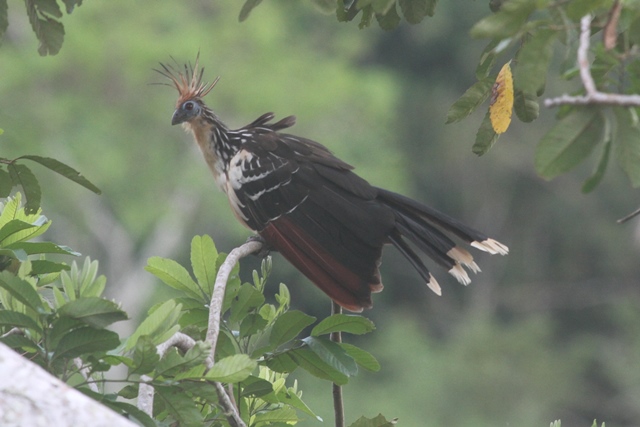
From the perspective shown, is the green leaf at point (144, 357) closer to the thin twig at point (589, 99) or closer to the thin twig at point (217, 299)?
the thin twig at point (217, 299)

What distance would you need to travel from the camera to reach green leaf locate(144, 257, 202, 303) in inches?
92.0

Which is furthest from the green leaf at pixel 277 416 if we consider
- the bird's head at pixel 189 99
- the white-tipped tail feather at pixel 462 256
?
the bird's head at pixel 189 99

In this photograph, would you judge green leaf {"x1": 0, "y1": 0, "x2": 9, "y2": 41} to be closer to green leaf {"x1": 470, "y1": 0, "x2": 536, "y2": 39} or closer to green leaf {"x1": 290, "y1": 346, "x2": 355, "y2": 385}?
green leaf {"x1": 290, "y1": 346, "x2": 355, "y2": 385}

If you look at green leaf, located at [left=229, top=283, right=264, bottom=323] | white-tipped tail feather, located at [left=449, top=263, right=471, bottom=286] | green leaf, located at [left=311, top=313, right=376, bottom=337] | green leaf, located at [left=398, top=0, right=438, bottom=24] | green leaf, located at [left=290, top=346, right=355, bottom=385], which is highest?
green leaf, located at [left=398, top=0, right=438, bottom=24]

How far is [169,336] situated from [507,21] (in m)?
0.78

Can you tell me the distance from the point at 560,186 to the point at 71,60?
879 centimetres

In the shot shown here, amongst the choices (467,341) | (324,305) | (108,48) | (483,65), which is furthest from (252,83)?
(483,65)

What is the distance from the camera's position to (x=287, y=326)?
235 centimetres

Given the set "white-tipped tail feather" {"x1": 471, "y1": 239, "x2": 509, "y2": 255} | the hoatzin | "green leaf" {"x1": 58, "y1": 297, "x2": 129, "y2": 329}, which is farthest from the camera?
the hoatzin

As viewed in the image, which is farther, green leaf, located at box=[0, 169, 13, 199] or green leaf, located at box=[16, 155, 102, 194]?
green leaf, located at box=[0, 169, 13, 199]

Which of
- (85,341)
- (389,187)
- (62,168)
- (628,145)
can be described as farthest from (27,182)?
(389,187)

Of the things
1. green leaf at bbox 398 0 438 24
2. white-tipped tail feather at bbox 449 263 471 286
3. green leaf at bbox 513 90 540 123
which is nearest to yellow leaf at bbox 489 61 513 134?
green leaf at bbox 513 90 540 123

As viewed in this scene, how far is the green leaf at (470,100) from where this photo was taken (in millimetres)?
2199

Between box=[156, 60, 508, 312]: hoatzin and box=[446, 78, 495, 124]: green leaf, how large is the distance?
90cm
